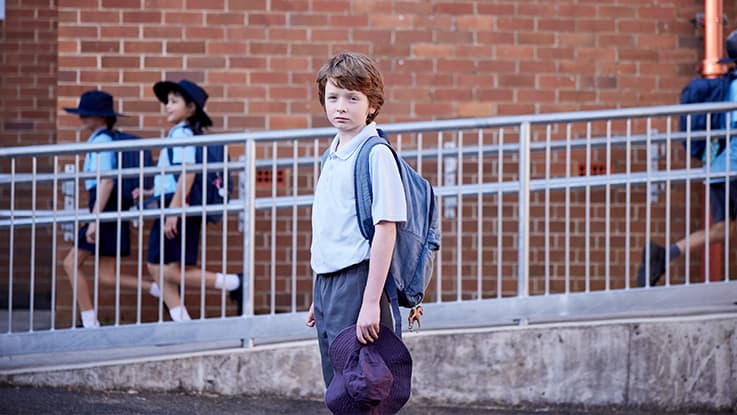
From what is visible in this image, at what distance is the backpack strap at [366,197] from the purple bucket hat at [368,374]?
0.12m

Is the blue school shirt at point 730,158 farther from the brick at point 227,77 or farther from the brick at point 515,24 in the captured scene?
the brick at point 227,77

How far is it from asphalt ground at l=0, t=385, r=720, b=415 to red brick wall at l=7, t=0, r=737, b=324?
1.86 m

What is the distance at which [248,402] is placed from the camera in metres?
6.43

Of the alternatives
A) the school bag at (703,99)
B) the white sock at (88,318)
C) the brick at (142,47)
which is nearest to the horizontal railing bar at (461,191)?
the school bag at (703,99)

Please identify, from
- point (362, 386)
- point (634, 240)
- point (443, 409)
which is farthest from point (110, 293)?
point (362, 386)

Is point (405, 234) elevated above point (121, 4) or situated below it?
below

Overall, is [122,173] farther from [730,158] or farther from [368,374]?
[730,158]

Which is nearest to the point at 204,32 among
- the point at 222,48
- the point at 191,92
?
the point at 222,48

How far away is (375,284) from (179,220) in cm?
345

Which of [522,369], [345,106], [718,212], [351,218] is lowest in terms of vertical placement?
[522,369]

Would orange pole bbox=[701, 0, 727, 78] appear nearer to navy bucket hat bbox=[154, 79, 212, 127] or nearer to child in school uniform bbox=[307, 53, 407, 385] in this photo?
navy bucket hat bbox=[154, 79, 212, 127]

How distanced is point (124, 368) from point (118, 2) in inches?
116

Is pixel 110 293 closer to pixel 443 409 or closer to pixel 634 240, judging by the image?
pixel 443 409

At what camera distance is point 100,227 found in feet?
24.3
